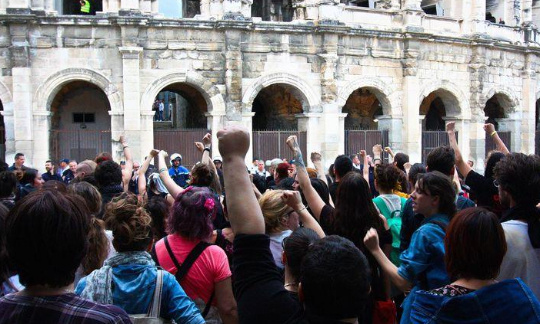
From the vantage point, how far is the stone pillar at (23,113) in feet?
57.5

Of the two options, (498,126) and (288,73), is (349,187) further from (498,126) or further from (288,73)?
(498,126)

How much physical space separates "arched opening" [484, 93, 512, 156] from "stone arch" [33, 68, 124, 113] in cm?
1506

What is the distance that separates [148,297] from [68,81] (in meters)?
16.1

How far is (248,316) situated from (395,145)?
1998cm

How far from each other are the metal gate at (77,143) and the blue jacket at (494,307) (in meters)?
17.2

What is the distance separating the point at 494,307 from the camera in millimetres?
2826

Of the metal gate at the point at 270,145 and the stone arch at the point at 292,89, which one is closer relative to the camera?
the stone arch at the point at 292,89

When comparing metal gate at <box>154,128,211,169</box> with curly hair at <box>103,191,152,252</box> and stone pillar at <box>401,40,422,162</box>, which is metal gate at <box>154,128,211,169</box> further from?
curly hair at <box>103,191,152,252</box>

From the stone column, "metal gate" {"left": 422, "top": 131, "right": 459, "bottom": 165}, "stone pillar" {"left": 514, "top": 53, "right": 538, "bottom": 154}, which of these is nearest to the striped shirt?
the stone column

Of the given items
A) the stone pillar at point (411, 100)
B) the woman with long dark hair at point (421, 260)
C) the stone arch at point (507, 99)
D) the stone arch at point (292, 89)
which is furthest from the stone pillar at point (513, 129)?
the woman with long dark hair at point (421, 260)

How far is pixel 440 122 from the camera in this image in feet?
86.2

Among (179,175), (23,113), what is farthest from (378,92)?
(179,175)

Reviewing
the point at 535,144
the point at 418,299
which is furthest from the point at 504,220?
the point at 535,144

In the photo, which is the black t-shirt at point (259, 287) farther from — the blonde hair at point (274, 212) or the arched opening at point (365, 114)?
the arched opening at point (365, 114)
